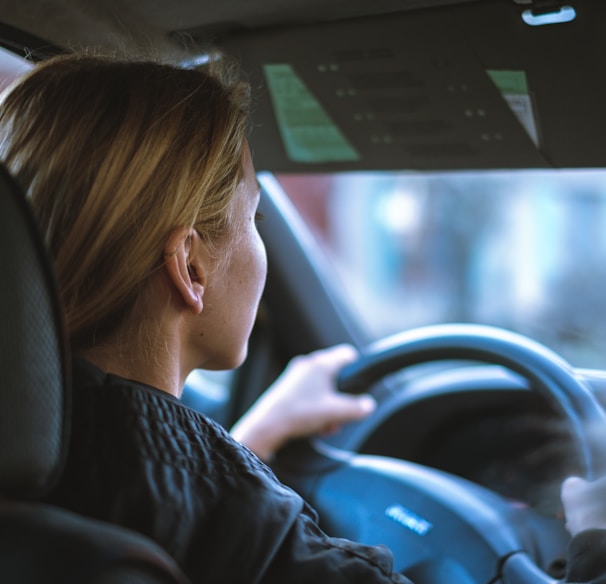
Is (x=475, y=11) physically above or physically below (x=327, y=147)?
above

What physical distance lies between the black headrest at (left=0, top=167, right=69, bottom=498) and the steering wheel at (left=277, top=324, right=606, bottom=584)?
3.27 ft

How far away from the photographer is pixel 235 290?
1.33 meters

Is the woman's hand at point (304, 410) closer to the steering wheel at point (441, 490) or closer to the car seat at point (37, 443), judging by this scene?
the steering wheel at point (441, 490)

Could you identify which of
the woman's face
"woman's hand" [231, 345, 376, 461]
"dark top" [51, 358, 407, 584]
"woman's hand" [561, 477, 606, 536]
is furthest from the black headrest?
"woman's hand" [231, 345, 376, 461]

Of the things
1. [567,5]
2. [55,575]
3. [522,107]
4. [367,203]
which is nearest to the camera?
[55,575]

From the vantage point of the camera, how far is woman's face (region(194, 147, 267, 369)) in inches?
Answer: 51.0

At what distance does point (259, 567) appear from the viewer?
37.3 inches

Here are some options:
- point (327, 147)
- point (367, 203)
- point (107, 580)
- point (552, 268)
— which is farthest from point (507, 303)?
point (107, 580)

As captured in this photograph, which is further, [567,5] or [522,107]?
[522,107]

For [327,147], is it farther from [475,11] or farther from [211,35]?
[475,11]

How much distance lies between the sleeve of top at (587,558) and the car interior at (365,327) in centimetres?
21

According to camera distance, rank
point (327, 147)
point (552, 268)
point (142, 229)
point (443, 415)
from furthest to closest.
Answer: point (552, 268), point (443, 415), point (327, 147), point (142, 229)

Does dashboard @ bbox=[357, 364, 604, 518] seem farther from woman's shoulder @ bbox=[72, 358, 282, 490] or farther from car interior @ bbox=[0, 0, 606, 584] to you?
woman's shoulder @ bbox=[72, 358, 282, 490]

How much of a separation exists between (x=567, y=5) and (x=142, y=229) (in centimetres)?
69
